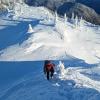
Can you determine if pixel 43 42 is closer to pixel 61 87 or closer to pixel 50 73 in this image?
pixel 50 73

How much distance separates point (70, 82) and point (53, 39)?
4130cm

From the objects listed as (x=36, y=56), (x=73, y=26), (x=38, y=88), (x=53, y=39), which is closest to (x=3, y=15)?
(x=73, y=26)

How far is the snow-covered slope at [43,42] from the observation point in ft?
193

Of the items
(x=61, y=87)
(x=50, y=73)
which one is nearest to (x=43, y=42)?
(x=50, y=73)

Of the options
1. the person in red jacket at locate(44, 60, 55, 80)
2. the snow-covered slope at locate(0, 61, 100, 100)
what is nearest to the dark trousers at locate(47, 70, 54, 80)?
the person in red jacket at locate(44, 60, 55, 80)

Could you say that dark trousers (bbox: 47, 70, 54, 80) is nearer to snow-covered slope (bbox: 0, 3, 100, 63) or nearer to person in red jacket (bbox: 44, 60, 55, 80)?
person in red jacket (bbox: 44, 60, 55, 80)

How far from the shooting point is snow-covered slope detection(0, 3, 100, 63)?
5891cm

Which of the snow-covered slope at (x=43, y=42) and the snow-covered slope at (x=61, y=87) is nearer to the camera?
the snow-covered slope at (x=61, y=87)

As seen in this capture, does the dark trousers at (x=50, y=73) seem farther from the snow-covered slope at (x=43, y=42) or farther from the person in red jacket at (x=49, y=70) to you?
the snow-covered slope at (x=43, y=42)

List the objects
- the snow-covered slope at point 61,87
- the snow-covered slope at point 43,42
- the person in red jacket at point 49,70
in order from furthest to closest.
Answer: the snow-covered slope at point 43,42 → the person in red jacket at point 49,70 → the snow-covered slope at point 61,87

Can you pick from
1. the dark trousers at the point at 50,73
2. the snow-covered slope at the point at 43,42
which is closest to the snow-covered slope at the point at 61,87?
the dark trousers at the point at 50,73

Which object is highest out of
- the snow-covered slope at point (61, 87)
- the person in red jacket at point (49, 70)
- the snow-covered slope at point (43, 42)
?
the person in red jacket at point (49, 70)

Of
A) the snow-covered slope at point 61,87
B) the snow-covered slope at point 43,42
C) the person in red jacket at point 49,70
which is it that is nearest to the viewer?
the snow-covered slope at point 61,87

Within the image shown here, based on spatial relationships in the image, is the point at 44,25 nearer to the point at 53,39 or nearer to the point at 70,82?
the point at 53,39
